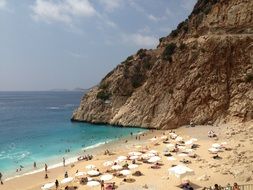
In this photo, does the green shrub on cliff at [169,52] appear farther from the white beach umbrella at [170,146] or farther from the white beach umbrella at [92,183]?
the white beach umbrella at [92,183]

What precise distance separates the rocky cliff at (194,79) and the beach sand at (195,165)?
6344mm

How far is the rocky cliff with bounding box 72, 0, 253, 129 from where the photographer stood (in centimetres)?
6406

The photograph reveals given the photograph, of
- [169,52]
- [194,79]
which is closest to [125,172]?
[194,79]

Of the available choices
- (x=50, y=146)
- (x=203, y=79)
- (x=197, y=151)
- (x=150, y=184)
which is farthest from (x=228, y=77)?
(x=150, y=184)

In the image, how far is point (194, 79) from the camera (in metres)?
67.8

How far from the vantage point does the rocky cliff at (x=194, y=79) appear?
64062 millimetres

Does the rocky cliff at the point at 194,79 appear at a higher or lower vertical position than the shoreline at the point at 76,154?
higher

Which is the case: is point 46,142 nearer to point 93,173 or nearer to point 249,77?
point 93,173

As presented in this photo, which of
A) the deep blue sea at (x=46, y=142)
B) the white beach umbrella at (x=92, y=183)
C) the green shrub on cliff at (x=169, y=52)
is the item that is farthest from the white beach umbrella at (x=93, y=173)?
the green shrub on cliff at (x=169, y=52)

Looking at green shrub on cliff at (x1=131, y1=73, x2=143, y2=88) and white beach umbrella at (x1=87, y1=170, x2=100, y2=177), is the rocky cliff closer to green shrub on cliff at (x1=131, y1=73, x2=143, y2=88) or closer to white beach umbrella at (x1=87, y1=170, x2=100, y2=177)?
green shrub on cliff at (x1=131, y1=73, x2=143, y2=88)

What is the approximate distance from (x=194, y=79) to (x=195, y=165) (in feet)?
113

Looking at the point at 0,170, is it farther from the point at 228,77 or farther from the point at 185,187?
the point at 228,77

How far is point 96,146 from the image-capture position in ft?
183

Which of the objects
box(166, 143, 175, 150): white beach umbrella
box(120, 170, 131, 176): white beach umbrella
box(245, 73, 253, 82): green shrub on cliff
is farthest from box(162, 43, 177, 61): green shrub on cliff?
box(120, 170, 131, 176): white beach umbrella
